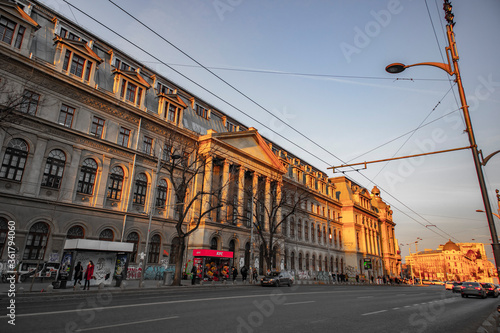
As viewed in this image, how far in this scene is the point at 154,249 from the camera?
101 ft

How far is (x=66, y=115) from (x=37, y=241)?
34.2 ft

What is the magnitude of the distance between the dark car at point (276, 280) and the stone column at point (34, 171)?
69.9 feet

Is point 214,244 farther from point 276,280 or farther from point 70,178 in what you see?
point 70,178

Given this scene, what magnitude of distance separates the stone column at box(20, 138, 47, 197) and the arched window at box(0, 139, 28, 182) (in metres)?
0.37

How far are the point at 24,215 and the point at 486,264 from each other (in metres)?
179

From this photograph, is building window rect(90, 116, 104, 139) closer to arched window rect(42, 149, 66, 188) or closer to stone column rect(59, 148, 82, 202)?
stone column rect(59, 148, 82, 202)

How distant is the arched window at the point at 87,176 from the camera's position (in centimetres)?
2639

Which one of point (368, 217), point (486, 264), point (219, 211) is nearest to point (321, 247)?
point (368, 217)

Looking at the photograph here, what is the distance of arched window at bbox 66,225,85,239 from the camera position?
24.9 m

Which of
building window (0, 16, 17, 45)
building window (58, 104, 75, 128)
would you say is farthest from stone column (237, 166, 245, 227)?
building window (0, 16, 17, 45)

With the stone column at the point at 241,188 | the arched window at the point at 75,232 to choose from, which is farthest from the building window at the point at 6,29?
the stone column at the point at 241,188

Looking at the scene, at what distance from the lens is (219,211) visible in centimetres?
3806

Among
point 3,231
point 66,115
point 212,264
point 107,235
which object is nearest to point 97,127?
point 66,115

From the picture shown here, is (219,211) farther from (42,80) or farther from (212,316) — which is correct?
(212,316)
